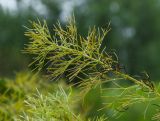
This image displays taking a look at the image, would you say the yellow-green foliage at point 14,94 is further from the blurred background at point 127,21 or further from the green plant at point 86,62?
the blurred background at point 127,21

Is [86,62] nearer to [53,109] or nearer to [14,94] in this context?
[53,109]

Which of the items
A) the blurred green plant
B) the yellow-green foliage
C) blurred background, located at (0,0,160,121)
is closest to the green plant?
the blurred green plant

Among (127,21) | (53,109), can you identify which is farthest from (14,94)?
(127,21)

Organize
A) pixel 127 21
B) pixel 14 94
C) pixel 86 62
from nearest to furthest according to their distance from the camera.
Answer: pixel 86 62 → pixel 14 94 → pixel 127 21

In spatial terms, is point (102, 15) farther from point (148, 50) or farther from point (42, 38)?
point (42, 38)

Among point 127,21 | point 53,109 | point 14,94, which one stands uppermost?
point 53,109

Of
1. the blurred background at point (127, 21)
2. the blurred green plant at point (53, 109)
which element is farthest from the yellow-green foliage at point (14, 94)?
the blurred background at point (127, 21)

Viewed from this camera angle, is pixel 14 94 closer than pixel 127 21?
Yes

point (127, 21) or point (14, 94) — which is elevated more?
point (14, 94)
